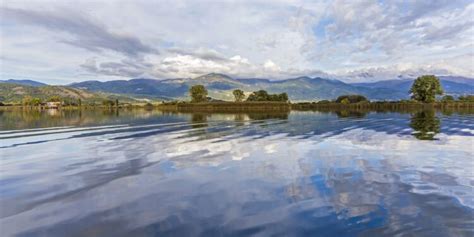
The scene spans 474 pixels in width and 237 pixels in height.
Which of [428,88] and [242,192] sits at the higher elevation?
[428,88]

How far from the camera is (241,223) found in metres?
9.97

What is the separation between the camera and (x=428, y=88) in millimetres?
151625

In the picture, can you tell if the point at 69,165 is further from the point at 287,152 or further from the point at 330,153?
A: the point at 330,153

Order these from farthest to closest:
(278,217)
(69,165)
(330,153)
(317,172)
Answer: (330,153), (69,165), (317,172), (278,217)

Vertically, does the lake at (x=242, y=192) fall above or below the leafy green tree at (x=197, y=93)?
below

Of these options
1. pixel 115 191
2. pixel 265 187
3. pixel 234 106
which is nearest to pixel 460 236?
pixel 265 187

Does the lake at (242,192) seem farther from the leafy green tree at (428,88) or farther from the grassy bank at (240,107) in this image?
the leafy green tree at (428,88)

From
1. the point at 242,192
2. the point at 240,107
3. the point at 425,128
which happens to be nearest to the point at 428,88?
the point at 240,107

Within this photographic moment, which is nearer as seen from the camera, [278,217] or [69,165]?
[278,217]

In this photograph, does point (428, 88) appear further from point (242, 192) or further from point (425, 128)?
point (242, 192)

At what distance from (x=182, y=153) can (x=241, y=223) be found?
47.9ft

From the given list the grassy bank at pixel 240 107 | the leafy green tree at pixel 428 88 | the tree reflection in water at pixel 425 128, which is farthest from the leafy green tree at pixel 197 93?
the tree reflection in water at pixel 425 128

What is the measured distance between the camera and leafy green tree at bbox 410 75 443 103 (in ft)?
500

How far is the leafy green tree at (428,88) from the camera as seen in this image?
152 metres
